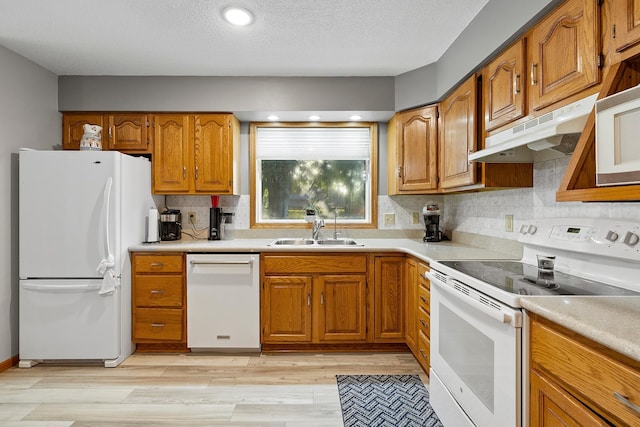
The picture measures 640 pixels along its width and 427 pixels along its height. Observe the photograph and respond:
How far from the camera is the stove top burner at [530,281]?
128cm

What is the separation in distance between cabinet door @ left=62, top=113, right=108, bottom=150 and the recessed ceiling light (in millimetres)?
1731

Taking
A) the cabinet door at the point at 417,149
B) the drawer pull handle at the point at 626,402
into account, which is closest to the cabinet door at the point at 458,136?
the cabinet door at the point at 417,149

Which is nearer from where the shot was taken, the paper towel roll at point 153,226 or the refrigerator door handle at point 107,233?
the refrigerator door handle at point 107,233

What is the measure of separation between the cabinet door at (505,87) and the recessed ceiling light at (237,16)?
1.50 m

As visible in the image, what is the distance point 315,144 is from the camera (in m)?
3.50

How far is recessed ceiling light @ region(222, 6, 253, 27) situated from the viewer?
206cm

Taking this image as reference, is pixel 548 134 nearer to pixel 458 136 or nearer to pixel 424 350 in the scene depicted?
pixel 458 136

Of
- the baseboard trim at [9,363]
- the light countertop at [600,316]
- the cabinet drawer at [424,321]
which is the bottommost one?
the baseboard trim at [9,363]

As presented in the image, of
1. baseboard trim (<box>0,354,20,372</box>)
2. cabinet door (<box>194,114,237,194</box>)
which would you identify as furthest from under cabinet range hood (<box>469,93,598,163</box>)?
baseboard trim (<box>0,354,20,372</box>)

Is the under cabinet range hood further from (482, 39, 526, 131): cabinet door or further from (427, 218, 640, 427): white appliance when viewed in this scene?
(427, 218, 640, 427): white appliance

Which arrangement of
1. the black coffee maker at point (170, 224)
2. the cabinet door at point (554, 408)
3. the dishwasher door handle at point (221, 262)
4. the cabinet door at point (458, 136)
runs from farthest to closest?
the black coffee maker at point (170, 224) → the dishwasher door handle at point (221, 262) → the cabinet door at point (458, 136) → the cabinet door at point (554, 408)

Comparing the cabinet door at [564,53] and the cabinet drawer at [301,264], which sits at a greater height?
the cabinet door at [564,53]

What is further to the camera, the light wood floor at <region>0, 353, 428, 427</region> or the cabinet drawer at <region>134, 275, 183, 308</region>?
the cabinet drawer at <region>134, 275, 183, 308</region>

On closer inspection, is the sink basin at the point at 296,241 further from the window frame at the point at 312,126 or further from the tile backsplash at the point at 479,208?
the tile backsplash at the point at 479,208
